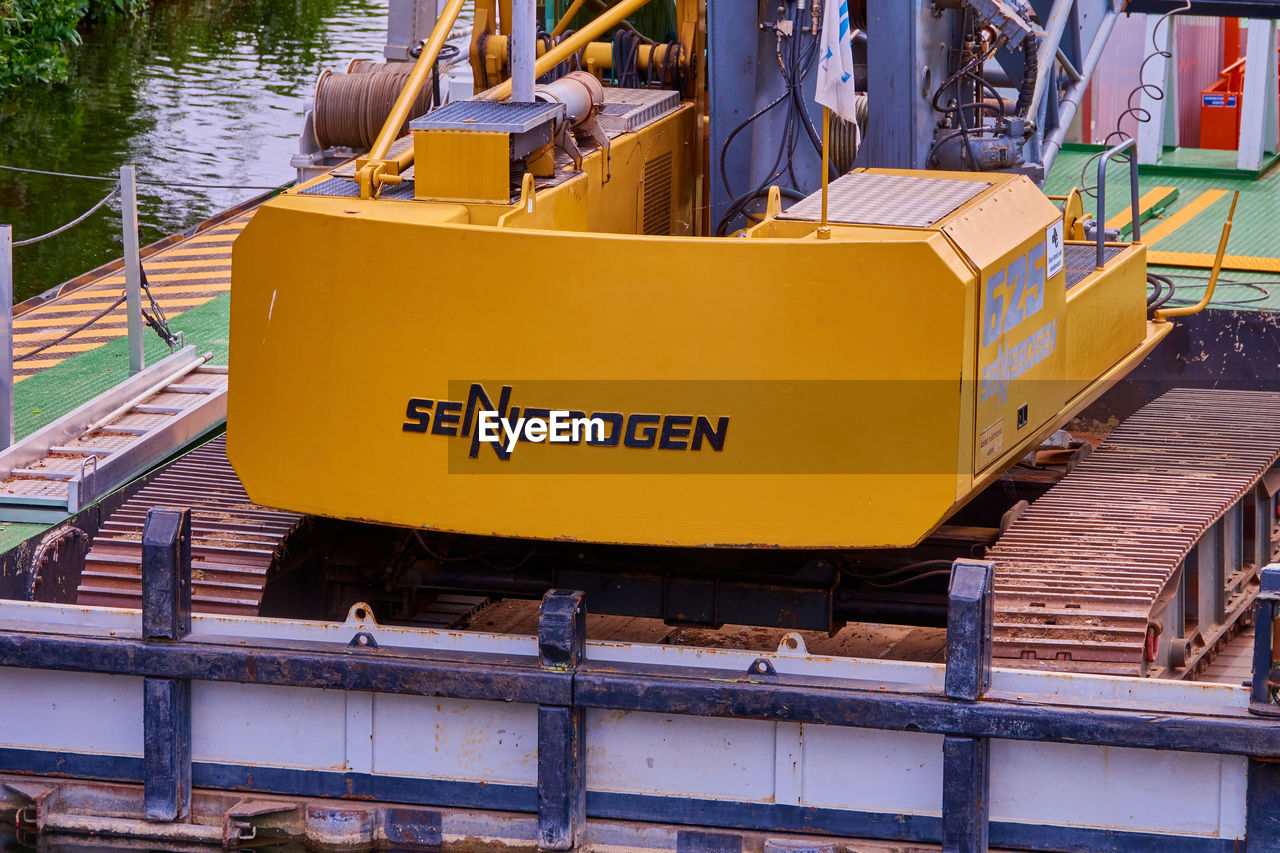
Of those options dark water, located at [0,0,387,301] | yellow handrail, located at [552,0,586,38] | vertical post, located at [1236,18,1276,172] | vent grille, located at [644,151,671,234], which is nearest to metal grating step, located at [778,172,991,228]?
vent grille, located at [644,151,671,234]

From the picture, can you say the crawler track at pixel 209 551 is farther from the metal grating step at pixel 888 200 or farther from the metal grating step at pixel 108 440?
the metal grating step at pixel 888 200

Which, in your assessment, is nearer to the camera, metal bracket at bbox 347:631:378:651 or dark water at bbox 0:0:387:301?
metal bracket at bbox 347:631:378:651

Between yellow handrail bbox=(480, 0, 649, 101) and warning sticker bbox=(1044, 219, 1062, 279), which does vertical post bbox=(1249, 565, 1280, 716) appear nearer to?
warning sticker bbox=(1044, 219, 1062, 279)

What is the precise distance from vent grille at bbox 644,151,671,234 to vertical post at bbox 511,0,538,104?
1029 millimetres

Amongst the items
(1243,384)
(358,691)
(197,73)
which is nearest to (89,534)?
(358,691)

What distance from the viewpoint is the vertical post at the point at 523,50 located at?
267 inches

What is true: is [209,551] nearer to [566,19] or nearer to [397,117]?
[397,117]

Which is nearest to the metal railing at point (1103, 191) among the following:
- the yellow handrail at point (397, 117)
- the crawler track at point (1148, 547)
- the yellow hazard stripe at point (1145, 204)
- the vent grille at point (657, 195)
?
the crawler track at point (1148, 547)

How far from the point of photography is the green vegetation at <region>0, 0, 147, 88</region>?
26.9 m

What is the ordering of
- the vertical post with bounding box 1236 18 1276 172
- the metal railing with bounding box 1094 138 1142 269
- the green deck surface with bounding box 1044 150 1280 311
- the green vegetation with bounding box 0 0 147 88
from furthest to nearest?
the green vegetation with bounding box 0 0 147 88 < the vertical post with bounding box 1236 18 1276 172 < the green deck surface with bounding box 1044 150 1280 311 < the metal railing with bounding box 1094 138 1142 269

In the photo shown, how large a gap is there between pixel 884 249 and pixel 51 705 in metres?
3.25

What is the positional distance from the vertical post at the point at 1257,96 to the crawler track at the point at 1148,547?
560cm

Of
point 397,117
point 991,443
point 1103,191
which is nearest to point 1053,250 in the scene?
point 1103,191

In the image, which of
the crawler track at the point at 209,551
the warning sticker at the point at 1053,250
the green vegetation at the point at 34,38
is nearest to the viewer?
the warning sticker at the point at 1053,250
